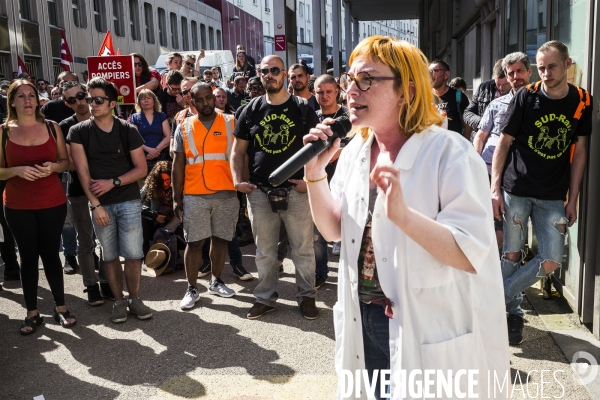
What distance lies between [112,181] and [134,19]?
29989mm

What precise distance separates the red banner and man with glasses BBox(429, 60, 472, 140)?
4116mm

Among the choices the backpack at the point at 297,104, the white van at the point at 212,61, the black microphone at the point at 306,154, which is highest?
the white van at the point at 212,61

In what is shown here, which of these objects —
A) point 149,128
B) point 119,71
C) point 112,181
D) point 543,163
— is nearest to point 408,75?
point 543,163

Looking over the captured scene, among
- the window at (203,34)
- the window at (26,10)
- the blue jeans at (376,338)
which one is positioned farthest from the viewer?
the window at (203,34)

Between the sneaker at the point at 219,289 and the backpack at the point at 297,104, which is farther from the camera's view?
the sneaker at the point at 219,289

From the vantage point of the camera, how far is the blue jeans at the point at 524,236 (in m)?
4.53

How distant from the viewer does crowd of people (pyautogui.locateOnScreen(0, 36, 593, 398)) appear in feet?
6.87

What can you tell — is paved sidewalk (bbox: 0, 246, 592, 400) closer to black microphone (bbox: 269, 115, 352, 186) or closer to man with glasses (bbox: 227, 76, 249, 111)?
black microphone (bbox: 269, 115, 352, 186)

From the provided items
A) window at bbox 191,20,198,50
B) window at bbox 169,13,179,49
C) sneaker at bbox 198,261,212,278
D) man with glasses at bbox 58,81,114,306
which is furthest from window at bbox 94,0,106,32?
sneaker at bbox 198,261,212,278

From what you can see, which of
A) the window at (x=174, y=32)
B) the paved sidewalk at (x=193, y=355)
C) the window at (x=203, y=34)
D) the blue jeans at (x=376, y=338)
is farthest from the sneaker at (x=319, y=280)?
the window at (x=203, y=34)

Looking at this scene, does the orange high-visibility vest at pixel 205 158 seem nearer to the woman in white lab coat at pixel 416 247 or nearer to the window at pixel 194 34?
the woman in white lab coat at pixel 416 247

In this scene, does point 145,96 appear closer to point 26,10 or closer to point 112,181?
point 112,181

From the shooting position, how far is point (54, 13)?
25891 mm

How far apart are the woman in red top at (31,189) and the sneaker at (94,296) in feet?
1.87
